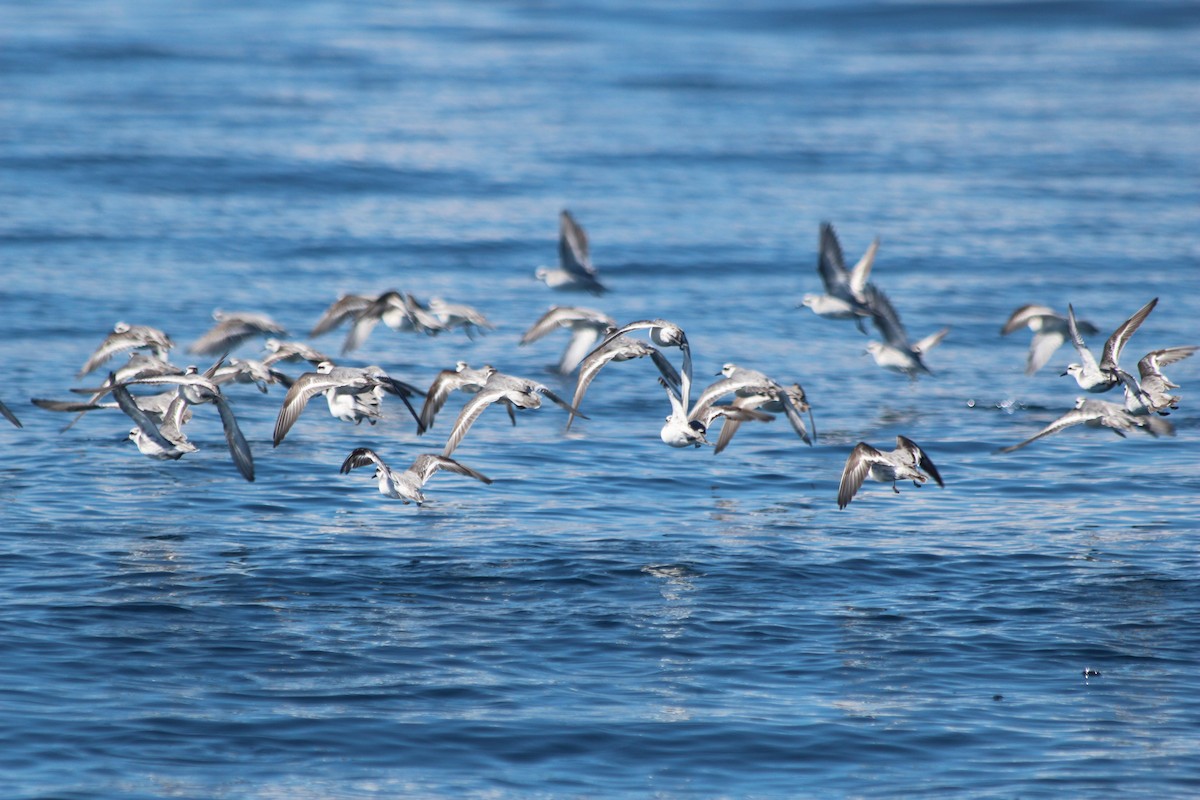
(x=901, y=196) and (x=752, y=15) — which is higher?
(x=752, y=15)

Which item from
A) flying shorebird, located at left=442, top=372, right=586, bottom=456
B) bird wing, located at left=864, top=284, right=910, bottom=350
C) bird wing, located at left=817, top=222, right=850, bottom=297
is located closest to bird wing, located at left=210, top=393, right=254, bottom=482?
flying shorebird, located at left=442, top=372, right=586, bottom=456

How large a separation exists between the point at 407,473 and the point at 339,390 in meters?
1.38

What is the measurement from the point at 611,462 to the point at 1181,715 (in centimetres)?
834

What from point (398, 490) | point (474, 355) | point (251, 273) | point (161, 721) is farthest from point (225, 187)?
point (161, 721)

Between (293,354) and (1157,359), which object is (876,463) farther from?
(293,354)

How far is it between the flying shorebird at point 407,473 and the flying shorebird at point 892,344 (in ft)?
24.5

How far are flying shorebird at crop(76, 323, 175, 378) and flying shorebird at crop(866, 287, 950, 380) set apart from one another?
31.2 feet

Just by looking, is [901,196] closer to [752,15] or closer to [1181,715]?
[1181,715]

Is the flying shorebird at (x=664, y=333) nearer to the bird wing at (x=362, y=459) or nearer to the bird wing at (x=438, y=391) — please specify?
the bird wing at (x=438, y=391)

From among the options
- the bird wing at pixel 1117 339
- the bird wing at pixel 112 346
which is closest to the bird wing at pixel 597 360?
the bird wing at pixel 1117 339

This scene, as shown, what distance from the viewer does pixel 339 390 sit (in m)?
16.8

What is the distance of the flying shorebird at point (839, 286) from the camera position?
20.2 m

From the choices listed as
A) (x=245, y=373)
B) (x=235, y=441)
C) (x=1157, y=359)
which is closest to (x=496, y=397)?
(x=235, y=441)

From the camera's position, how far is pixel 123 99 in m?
46.8
